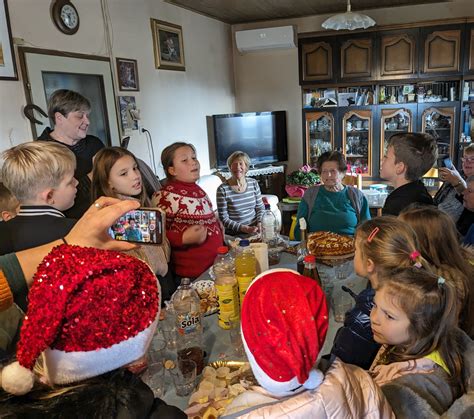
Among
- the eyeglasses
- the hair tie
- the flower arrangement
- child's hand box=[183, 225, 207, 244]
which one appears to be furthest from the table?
the flower arrangement

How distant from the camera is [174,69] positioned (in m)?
4.39

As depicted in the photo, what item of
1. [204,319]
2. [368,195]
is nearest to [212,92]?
[368,195]

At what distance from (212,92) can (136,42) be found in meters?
1.61

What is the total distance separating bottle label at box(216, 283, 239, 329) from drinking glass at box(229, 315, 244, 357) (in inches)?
0.6

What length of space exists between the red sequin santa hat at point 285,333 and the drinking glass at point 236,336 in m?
0.49

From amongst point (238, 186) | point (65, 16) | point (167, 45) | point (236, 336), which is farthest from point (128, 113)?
point (236, 336)

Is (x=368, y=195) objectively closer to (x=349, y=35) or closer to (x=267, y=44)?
(x=349, y=35)

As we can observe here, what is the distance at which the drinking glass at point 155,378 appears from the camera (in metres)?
1.11

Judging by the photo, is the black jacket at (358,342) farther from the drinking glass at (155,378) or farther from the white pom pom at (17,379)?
the white pom pom at (17,379)

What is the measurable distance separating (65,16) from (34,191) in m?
2.32

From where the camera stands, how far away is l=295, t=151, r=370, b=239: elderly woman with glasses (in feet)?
8.45

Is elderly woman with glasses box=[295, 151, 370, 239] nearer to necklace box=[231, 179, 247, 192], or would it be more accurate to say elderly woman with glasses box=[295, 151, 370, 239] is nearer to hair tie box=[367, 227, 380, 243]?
necklace box=[231, 179, 247, 192]

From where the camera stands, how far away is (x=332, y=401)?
2.55 feet

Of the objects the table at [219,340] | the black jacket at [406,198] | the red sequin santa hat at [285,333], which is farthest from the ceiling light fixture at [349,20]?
the red sequin santa hat at [285,333]
